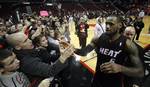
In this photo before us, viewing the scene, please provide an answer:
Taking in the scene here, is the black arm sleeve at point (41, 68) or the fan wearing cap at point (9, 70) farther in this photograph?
the black arm sleeve at point (41, 68)

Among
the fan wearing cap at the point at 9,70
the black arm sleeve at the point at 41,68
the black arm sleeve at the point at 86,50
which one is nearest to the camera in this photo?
the fan wearing cap at the point at 9,70

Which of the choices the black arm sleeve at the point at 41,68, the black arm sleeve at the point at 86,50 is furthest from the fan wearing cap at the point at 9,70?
the black arm sleeve at the point at 86,50

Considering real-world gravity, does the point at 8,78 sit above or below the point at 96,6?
above

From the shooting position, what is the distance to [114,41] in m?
3.69

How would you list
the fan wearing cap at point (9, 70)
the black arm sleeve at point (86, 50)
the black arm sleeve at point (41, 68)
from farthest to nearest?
the black arm sleeve at point (86, 50), the black arm sleeve at point (41, 68), the fan wearing cap at point (9, 70)

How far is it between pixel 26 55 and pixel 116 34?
1445 mm

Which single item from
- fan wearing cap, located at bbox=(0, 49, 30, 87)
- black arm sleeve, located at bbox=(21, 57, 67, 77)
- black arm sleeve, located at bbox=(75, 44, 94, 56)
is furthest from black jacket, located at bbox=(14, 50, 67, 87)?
black arm sleeve, located at bbox=(75, 44, 94, 56)

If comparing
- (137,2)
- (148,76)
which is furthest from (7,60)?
(137,2)

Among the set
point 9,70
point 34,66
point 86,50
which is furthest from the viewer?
point 86,50

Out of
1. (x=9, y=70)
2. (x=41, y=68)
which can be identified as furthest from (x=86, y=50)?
(x=9, y=70)

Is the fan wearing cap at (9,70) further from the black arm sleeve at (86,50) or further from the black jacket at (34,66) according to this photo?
the black arm sleeve at (86,50)

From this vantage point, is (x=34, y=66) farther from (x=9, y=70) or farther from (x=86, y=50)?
(x=86, y=50)

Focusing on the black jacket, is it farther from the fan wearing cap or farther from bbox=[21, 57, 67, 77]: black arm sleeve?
the fan wearing cap

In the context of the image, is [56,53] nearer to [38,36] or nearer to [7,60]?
[38,36]
